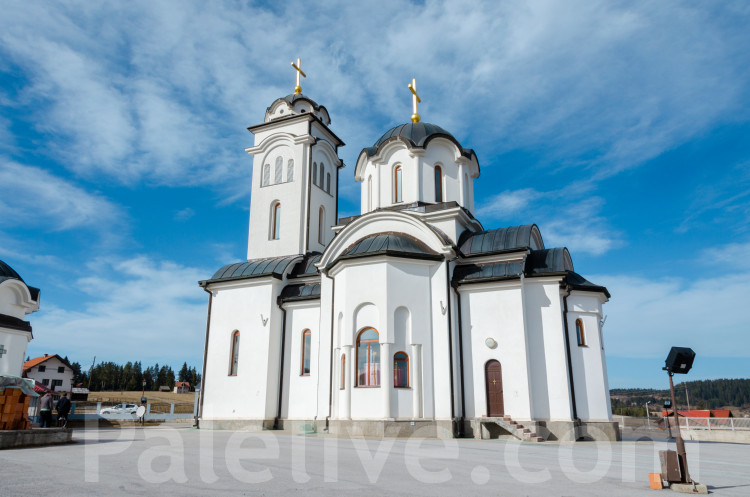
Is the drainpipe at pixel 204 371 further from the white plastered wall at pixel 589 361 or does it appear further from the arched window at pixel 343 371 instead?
the white plastered wall at pixel 589 361

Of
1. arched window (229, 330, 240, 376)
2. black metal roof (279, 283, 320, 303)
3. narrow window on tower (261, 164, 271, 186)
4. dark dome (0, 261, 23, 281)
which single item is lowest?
arched window (229, 330, 240, 376)

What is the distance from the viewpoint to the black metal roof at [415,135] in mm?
21844

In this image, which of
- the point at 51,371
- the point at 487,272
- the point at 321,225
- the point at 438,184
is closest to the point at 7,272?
the point at 321,225

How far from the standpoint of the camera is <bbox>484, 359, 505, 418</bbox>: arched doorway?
17156 millimetres

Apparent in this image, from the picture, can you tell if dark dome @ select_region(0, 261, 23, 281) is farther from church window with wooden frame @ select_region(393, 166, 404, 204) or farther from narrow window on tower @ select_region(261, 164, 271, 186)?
church window with wooden frame @ select_region(393, 166, 404, 204)

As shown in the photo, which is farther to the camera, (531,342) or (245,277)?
(245,277)

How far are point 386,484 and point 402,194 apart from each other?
15732 mm

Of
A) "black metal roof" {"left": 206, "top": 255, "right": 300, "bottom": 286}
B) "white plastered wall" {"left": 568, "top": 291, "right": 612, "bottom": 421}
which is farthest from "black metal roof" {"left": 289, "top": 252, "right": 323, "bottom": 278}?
"white plastered wall" {"left": 568, "top": 291, "right": 612, "bottom": 421}

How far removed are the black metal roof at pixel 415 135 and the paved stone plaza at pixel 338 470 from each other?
1285cm

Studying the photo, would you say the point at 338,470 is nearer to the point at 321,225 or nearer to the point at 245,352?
the point at 245,352

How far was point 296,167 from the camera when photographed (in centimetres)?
2411

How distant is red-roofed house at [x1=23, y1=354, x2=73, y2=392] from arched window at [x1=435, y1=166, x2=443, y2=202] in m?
51.5

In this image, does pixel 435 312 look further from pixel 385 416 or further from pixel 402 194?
pixel 402 194

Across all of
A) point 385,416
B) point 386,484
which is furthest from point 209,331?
point 386,484
